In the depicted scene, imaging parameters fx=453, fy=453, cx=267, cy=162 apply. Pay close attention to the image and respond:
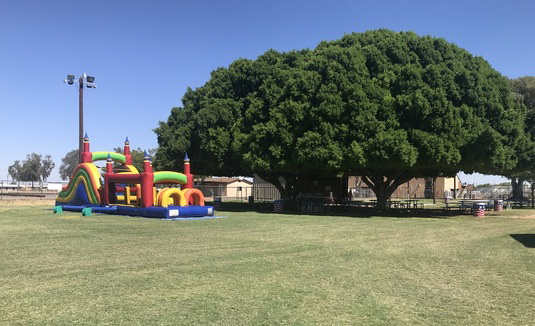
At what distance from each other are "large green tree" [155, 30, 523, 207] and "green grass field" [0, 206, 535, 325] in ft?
33.7

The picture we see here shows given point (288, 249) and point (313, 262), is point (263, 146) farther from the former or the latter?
point (313, 262)

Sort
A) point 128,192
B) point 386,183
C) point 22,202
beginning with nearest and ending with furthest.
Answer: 1. point 128,192
2. point 386,183
3. point 22,202

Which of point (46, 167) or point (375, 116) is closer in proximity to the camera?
point (375, 116)

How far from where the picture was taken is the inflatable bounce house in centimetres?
2231

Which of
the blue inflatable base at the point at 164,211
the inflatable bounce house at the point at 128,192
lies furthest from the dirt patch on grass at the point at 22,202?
the blue inflatable base at the point at 164,211

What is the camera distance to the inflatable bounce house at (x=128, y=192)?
73.2ft

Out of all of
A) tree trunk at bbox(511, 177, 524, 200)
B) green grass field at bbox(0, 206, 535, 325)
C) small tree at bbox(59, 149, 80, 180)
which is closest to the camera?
green grass field at bbox(0, 206, 535, 325)

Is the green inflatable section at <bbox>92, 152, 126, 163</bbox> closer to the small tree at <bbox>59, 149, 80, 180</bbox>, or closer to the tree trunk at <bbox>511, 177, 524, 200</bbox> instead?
the tree trunk at <bbox>511, 177, 524, 200</bbox>

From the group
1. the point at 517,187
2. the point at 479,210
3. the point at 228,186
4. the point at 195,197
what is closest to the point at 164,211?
the point at 195,197

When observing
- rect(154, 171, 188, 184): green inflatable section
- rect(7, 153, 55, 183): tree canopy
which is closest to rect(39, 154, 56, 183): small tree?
rect(7, 153, 55, 183): tree canopy

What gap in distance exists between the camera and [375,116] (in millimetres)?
23984

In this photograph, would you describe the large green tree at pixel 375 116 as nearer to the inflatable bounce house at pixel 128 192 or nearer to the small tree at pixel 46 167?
the inflatable bounce house at pixel 128 192

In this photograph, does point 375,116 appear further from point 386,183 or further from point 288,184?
point 288,184

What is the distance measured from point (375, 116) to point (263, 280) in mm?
17985
